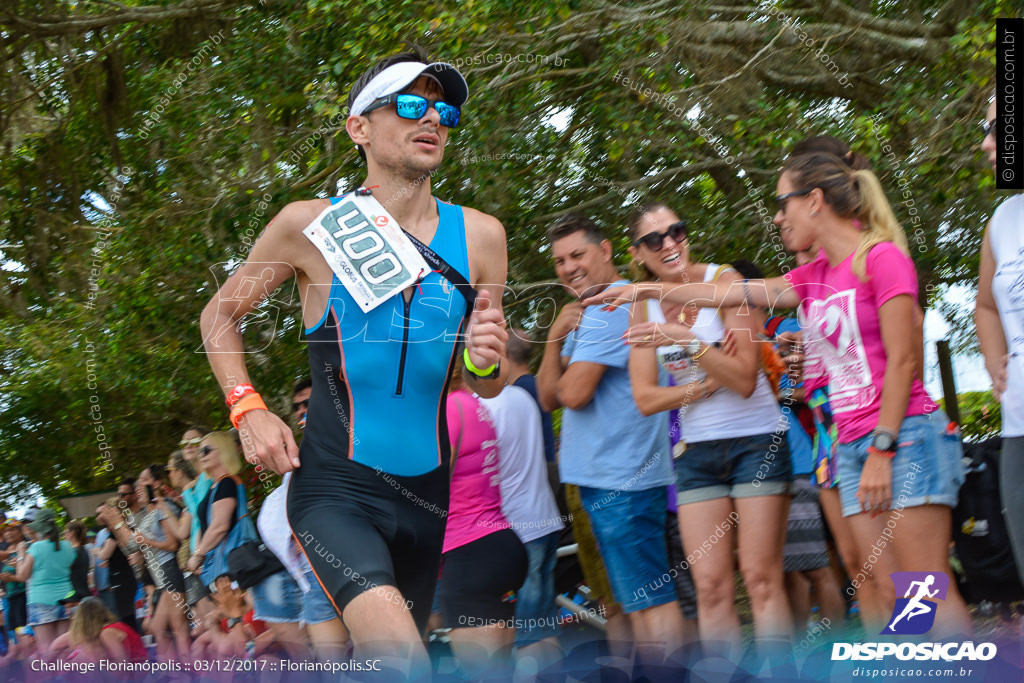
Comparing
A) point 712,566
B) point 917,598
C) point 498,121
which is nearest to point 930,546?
point 917,598

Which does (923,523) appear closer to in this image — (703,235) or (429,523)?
(429,523)

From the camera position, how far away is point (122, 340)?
786cm

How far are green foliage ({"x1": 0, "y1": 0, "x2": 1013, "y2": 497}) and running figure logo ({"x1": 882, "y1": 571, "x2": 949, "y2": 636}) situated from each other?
326 centimetres

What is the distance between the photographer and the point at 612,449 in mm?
3920

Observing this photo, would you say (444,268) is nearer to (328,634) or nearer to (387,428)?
(387,428)

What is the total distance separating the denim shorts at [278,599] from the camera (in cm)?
463

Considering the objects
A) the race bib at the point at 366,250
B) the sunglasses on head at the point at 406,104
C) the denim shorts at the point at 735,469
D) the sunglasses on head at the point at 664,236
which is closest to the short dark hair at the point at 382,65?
the sunglasses on head at the point at 406,104

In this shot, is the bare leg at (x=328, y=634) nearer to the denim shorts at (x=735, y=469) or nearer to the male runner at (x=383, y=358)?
the male runner at (x=383, y=358)

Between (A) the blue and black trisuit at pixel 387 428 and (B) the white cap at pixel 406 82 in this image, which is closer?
(A) the blue and black trisuit at pixel 387 428

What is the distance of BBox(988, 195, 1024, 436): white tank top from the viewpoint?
285 centimetres

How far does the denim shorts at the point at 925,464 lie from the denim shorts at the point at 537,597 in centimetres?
148

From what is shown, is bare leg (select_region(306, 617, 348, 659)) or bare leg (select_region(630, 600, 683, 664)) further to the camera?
bare leg (select_region(306, 617, 348, 659))

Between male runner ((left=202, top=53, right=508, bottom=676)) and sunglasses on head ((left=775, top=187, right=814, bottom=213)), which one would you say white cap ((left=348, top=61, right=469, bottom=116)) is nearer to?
male runner ((left=202, top=53, right=508, bottom=676))

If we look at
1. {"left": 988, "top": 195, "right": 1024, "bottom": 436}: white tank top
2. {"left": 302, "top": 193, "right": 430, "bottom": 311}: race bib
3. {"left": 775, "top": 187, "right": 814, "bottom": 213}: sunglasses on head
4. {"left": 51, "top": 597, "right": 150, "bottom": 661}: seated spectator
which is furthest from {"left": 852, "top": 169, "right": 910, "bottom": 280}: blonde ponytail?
{"left": 51, "top": 597, "right": 150, "bottom": 661}: seated spectator
